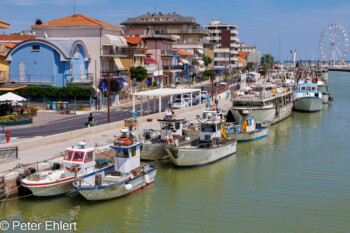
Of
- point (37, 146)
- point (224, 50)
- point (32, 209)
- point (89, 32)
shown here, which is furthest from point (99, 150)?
point (224, 50)

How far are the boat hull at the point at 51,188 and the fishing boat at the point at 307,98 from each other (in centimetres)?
5029

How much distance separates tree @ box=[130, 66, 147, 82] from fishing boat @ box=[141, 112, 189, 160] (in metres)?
37.9

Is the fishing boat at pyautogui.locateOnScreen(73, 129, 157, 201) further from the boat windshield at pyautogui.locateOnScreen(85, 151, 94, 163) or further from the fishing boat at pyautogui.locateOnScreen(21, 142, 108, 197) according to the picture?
the boat windshield at pyautogui.locateOnScreen(85, 151, 94, 163)

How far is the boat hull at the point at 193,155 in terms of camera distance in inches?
1302

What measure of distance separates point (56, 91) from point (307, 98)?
3621 centimetres

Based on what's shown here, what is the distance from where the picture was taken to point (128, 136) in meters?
28.6

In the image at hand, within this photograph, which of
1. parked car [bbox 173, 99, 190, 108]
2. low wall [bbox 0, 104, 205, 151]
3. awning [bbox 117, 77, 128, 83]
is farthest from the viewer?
awning [bbox 117, 77, 128, 83]

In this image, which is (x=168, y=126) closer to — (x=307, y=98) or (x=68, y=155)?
(x=68, y=155)

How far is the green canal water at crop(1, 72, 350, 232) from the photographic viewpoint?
24.2 meters

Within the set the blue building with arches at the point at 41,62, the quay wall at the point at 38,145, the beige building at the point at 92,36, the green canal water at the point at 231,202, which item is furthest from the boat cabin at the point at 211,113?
the beige building at the point at 92,36

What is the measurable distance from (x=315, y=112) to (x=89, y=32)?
3550cm

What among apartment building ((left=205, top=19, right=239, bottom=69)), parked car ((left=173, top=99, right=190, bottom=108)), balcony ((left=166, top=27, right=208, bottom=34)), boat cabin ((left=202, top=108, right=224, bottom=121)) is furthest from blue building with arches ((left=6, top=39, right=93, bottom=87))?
apartment building ((left=205, top=19, right=239, bottom=69))

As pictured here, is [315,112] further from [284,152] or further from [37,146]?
[37,146]

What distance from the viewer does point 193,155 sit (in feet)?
111
